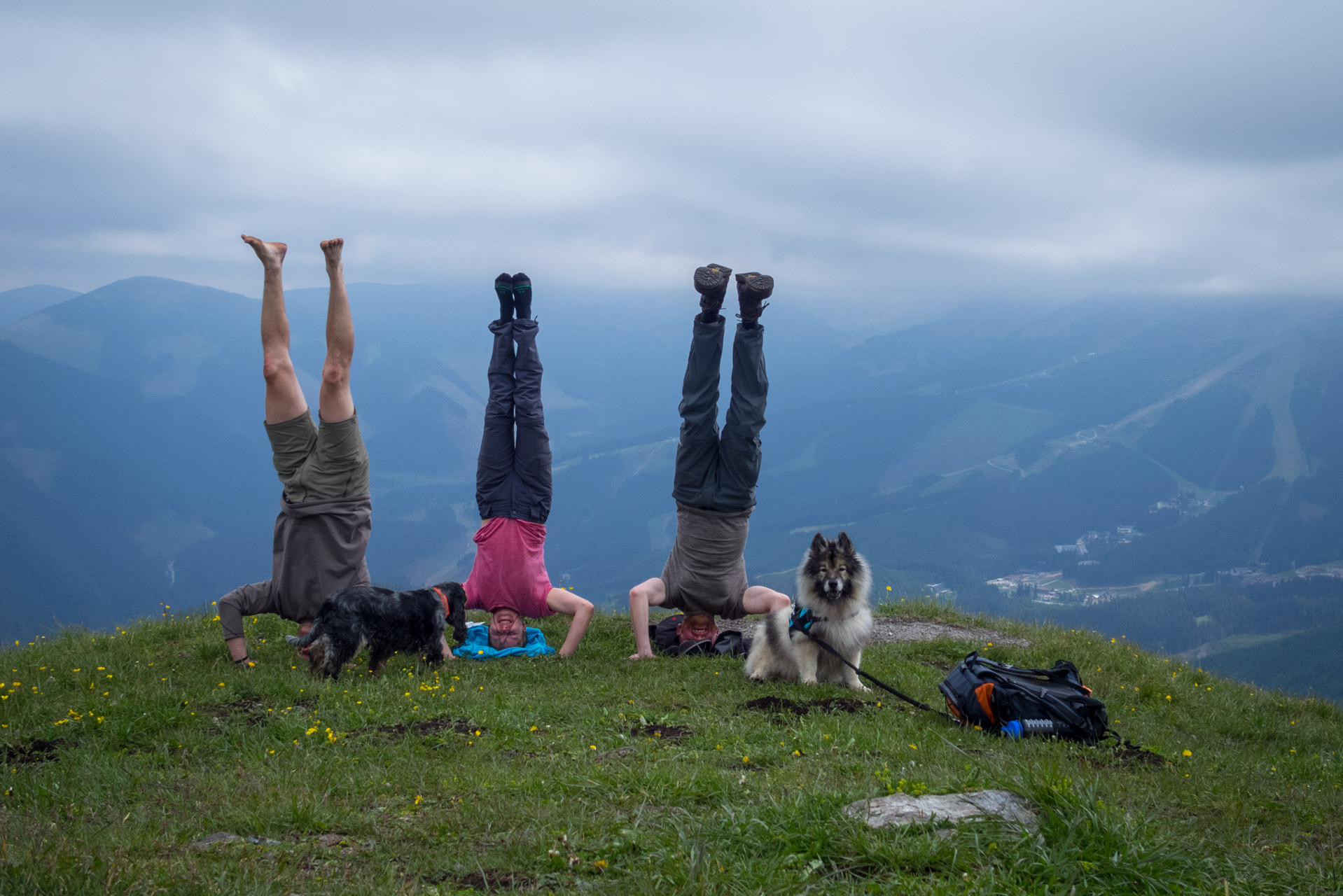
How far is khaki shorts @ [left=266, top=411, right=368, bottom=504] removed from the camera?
9.64 meters

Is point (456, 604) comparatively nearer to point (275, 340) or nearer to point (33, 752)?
point (275, 340)

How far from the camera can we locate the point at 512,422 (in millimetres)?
11453

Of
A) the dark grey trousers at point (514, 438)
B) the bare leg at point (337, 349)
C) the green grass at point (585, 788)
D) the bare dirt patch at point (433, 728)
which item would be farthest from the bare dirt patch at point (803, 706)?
the bare leg at point (337, 349)

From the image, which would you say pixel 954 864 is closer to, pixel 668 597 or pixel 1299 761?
pixel 1299 761

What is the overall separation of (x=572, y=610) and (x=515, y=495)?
1706 millimetres

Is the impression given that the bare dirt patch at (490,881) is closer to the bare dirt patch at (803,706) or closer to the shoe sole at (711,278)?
the bare dirt patch at (803,706)

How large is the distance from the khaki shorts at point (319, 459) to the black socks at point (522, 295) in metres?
2.75

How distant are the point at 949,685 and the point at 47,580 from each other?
22265 centimetres

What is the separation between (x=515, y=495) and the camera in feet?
36.0

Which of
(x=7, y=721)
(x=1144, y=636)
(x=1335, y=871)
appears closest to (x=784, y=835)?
(x=1335, y=871)

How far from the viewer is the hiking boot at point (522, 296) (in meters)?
11.4

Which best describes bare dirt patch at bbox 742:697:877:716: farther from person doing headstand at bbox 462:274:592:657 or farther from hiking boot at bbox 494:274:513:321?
hiking boot at bbox 494:274:513:321

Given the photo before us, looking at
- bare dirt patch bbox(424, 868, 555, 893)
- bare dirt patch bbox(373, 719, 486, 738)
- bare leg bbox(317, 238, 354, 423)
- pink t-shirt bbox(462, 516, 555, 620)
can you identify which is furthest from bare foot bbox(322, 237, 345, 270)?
bare dirt patch bbox(424, 868, 555, 893)

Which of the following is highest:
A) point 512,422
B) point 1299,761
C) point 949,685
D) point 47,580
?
point 512,422
